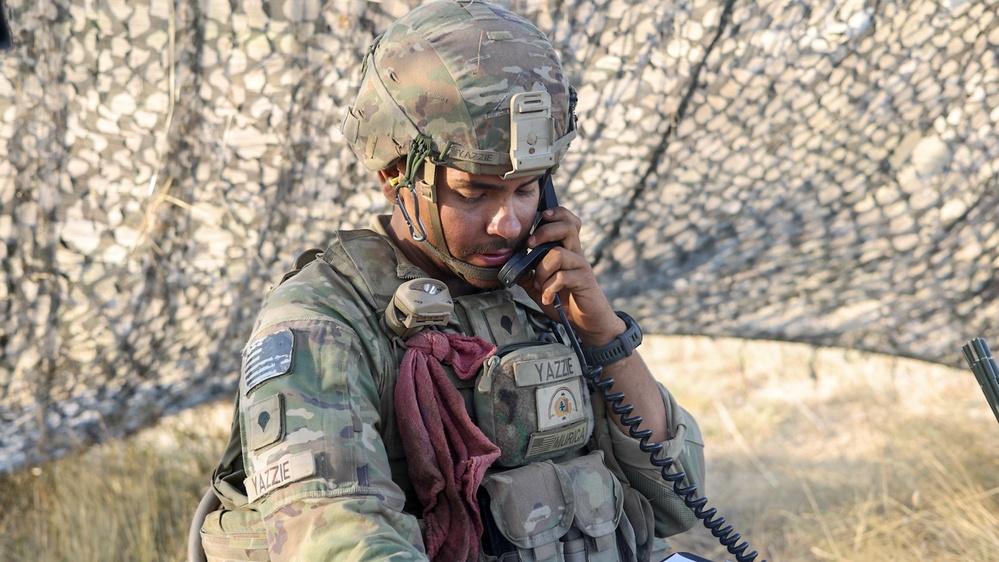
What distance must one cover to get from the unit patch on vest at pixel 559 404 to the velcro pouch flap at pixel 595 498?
0.36 ft

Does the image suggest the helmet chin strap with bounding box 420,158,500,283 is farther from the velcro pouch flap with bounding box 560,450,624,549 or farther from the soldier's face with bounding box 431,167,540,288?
the velcro pouch flap with bounding box 560,450,624,549

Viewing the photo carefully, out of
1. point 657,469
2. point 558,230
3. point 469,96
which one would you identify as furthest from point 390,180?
point 657,469

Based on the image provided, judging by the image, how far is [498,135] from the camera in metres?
2.21

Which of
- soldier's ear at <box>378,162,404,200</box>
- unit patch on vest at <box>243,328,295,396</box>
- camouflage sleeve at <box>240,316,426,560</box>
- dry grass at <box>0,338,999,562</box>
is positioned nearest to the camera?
camouflage sleeve at <box>240,316,426,560</box>

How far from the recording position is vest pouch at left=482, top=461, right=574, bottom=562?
2203 mm

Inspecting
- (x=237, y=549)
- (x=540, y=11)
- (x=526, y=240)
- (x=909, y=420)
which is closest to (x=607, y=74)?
(x=540, y=11)

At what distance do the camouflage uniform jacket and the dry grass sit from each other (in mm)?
2115

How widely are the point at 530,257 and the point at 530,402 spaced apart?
0.36 metres

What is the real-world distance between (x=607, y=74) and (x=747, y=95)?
0.55 meters

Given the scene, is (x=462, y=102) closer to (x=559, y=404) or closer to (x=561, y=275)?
(x=561, y=275)

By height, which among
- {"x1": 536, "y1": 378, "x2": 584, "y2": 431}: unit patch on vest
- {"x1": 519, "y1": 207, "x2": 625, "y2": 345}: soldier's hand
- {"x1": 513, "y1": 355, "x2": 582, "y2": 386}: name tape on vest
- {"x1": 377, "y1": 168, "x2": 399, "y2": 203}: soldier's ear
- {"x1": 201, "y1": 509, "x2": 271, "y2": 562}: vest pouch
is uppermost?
{"x1": 377, "y1": 168, "x2": 399, "y2": 203}: soldier's ear

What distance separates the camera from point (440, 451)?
7.09ft

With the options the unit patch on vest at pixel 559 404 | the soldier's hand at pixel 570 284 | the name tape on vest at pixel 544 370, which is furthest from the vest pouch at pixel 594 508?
the soldier's hand at pixel 570 284

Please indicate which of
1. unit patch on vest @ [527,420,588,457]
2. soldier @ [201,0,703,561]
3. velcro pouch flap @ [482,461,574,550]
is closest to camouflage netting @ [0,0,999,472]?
soldier @ [201,0,703,561]
